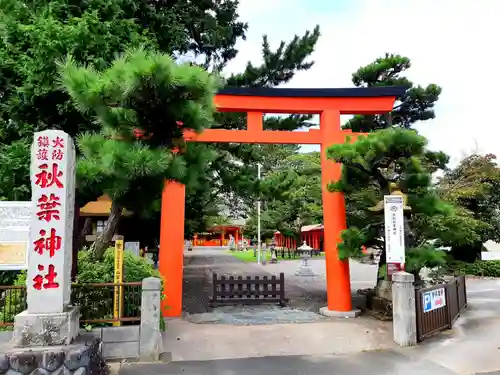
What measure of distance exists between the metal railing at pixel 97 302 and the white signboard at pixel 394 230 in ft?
16.5

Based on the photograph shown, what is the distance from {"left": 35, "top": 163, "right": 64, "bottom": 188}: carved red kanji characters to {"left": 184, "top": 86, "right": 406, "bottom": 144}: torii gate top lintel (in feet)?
13.9

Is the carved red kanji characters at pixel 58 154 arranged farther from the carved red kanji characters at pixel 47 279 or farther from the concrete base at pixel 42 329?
the concrete base at pixel 42 329

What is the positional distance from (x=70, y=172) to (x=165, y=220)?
4.09 m

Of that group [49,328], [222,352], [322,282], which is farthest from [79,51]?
[322,282]

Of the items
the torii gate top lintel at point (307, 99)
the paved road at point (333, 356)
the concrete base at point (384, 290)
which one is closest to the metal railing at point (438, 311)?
the paved road at point (333, 356)

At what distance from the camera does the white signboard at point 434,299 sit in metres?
7.51

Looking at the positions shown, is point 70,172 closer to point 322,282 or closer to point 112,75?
point 112,75

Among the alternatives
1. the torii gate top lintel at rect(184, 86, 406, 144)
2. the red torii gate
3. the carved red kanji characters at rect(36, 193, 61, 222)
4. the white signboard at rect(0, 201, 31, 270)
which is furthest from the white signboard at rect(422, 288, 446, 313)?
the white signboard at rect(0, 201, 31, 270)

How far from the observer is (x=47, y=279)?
5379 millimetres

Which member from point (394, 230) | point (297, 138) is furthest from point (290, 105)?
point (394, 230)

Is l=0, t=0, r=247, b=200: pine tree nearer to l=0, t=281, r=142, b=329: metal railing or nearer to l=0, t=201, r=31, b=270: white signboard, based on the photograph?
l=0, t=201, r=31, b=270: white signboard

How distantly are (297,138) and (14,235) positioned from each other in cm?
651

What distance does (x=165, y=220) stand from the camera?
9.68 meters

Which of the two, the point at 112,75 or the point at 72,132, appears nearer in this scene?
the point at 112,75
